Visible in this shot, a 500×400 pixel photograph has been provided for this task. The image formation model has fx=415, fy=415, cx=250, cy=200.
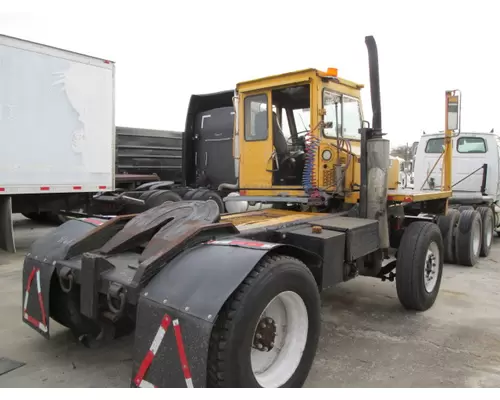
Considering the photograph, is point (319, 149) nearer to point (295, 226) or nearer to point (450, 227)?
point (295, 226)

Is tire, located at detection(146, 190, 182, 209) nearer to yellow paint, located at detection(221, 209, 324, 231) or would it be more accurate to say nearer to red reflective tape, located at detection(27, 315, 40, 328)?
yellow paint, located at detection(221, 209, 324, 231)

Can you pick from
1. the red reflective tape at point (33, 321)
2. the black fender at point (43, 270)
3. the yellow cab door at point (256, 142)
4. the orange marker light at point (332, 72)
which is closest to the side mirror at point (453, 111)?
the orange marker light at point (332, 72)

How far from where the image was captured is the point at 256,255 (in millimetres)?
2568

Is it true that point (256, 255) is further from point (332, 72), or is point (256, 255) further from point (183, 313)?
point (332, 72)

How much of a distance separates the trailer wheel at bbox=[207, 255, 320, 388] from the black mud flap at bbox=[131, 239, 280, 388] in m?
0.10

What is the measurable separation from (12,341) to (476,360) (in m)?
4.09

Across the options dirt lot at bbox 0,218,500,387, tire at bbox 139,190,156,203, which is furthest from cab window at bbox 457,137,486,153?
tire at bbox 139,190,156,203

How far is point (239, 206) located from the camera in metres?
8.23

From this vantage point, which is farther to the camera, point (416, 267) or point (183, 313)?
point (416, 267)

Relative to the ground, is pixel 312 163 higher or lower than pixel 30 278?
higher

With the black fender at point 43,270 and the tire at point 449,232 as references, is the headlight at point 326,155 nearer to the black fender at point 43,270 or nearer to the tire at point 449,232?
the black fender at point 43,270

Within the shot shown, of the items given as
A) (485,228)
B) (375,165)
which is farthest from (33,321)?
(485,228)

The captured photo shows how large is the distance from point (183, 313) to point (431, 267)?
356 centimetres

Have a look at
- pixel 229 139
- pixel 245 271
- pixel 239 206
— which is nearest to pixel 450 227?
pixel 239 206
